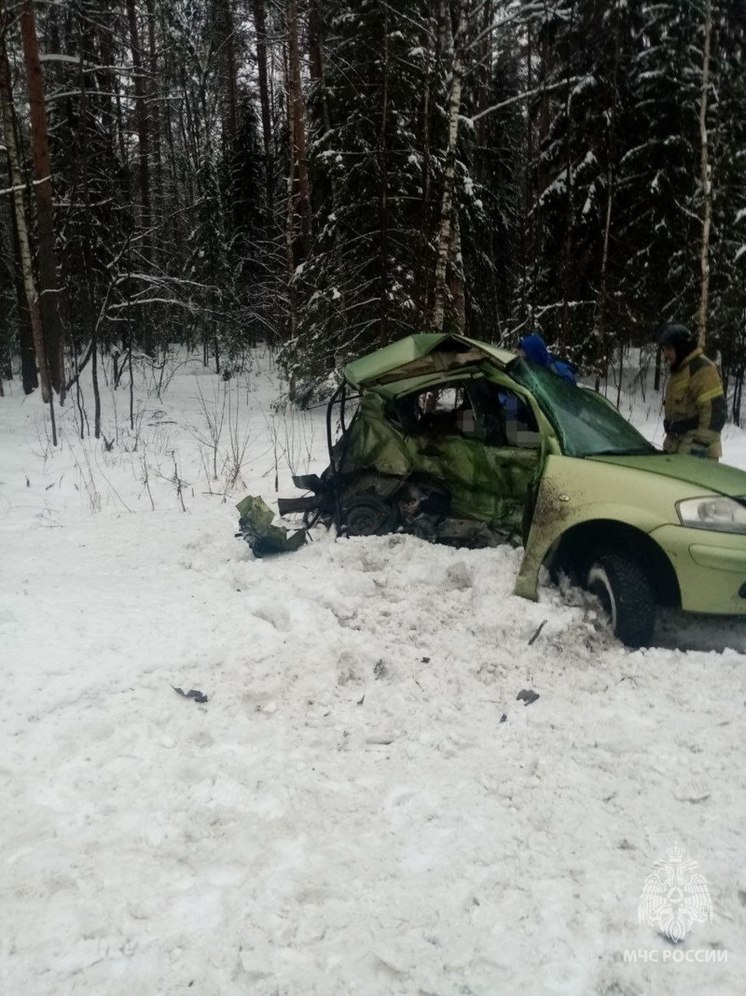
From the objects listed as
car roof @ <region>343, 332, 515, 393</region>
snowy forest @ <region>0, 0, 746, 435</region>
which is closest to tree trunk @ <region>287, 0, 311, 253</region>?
snowy forest @ <region>0, 0, 746, 435</region>

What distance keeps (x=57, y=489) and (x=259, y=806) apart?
711 centimetres

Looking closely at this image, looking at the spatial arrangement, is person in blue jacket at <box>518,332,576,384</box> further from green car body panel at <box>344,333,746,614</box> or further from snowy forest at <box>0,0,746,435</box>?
snowy forest at <box>0,0,746,435</box>

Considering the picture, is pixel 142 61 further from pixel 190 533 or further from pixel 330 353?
pixel 190 533

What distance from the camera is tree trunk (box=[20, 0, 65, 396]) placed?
13305 mm

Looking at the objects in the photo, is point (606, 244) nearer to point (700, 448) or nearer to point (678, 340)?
point (678, 340)

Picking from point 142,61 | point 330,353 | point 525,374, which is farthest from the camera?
point 142,61

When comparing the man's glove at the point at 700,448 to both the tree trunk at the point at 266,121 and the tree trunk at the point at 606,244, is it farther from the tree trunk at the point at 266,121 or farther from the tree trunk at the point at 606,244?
the tree trunk at the point at 266,121

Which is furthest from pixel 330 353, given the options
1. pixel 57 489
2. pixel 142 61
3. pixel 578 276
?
pixel 142 61

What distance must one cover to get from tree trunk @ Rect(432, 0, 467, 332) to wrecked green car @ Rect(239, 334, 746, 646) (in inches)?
227

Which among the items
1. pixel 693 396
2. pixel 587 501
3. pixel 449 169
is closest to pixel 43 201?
pixel 449 169

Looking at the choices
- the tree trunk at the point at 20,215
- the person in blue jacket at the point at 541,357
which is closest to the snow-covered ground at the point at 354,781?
the person in blue jacket at the point at 541,357

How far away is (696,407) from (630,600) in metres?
2.65

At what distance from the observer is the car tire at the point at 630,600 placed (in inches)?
161

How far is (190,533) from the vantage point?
255 inches
